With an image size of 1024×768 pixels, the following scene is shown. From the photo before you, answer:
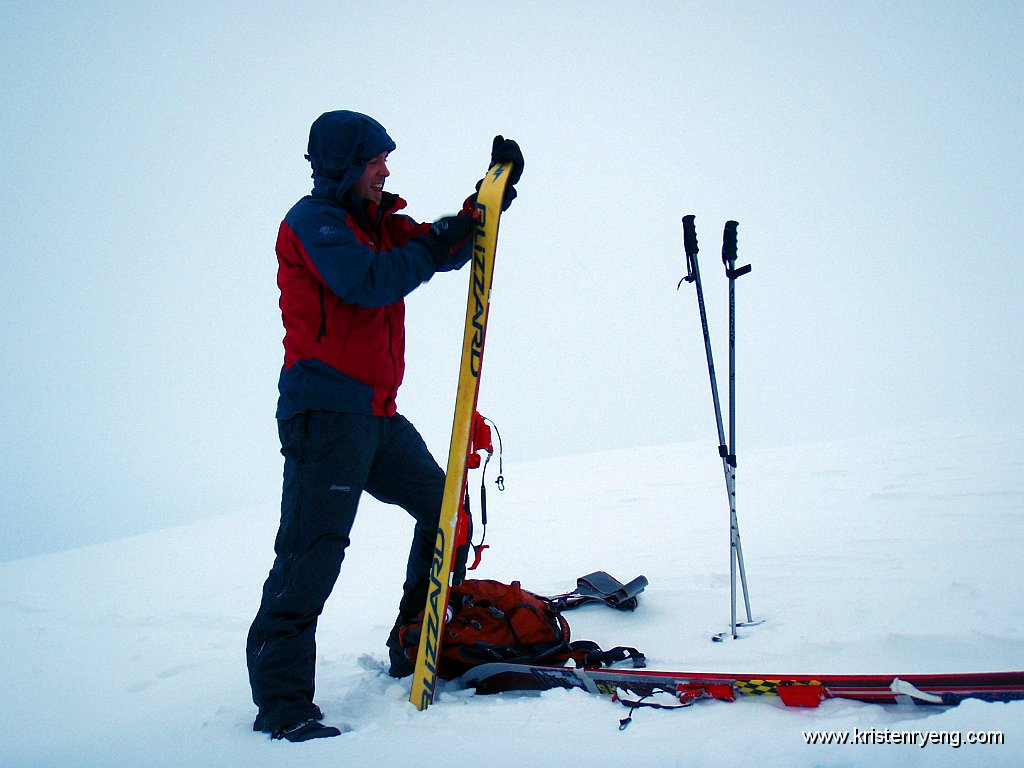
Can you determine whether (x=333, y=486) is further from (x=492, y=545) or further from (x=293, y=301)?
(x=492, y=545)

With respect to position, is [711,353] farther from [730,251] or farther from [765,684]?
[765,684]

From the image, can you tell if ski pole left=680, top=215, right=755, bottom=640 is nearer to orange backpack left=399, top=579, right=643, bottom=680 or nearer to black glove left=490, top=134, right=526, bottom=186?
orange backpack left=399, top=579, right=643, bottom=680

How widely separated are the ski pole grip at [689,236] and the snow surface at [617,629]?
5.32 ft

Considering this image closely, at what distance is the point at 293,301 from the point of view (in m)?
2.11

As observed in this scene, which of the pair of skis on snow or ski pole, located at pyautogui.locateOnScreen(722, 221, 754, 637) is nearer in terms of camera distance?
the pair of skis on snow

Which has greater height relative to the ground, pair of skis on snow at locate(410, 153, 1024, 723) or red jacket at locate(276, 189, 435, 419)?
red jacket at locate(276, 189, 435, 419)

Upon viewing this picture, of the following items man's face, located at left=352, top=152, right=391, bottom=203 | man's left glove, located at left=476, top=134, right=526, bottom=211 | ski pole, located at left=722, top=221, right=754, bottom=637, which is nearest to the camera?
man's face, located at left=352, top=152, right=391, bottom=203

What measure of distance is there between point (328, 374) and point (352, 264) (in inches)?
15.0

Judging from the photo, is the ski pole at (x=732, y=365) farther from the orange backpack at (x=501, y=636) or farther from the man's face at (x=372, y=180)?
the man's face at (x=372, y=180)

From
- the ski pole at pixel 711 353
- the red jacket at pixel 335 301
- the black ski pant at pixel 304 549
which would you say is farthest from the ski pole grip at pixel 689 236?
the black ski pant at pixel 304 549

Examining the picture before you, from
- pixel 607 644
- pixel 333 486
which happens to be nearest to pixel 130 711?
pixel 333 486

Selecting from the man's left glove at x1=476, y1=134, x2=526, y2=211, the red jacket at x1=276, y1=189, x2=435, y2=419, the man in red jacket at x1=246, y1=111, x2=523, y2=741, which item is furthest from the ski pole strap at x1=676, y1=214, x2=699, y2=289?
the red jacket at x1=276, y1=189, x2=435, y2=419

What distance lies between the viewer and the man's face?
2.26 metres

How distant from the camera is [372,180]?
7.54ft
